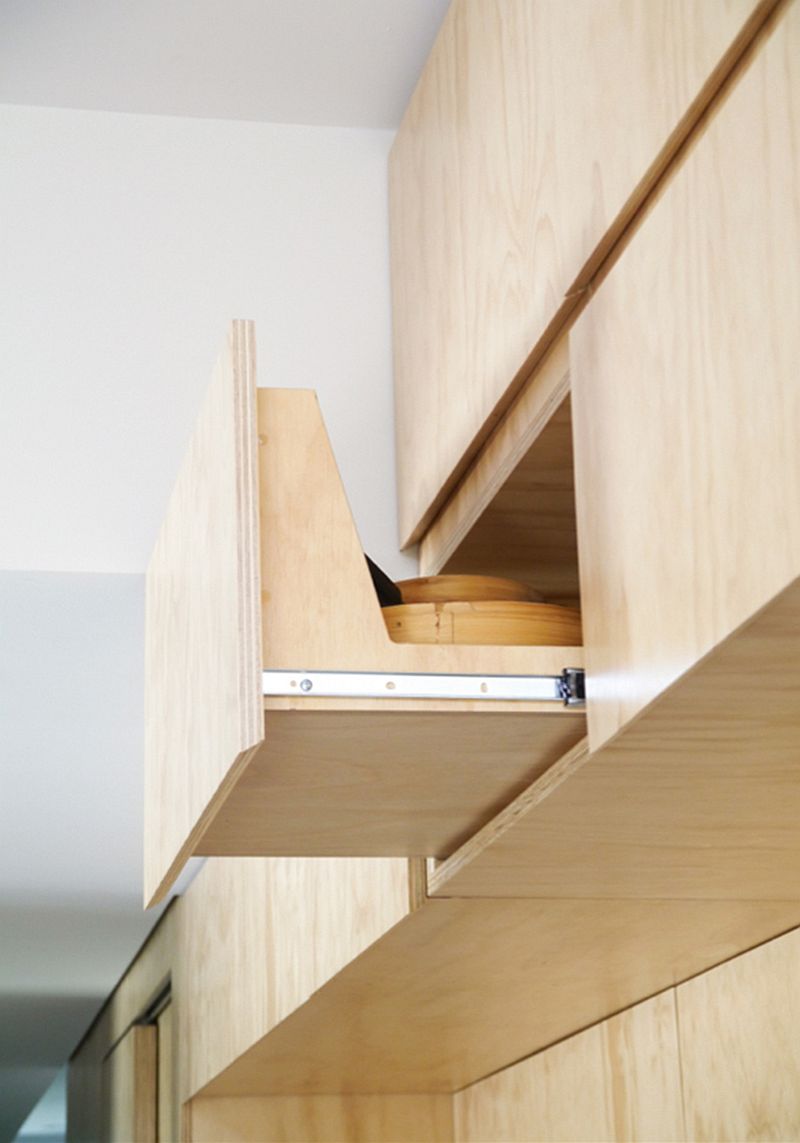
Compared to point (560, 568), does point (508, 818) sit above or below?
below

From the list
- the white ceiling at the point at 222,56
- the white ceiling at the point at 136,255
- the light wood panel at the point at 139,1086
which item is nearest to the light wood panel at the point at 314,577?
the white ceiling at the point at 136,255

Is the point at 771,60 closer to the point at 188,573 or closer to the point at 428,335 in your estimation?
the point at 188,573

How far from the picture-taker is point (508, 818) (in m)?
1.24

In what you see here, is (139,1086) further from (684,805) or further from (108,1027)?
(684,805)

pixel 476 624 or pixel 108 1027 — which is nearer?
pixel 476 624

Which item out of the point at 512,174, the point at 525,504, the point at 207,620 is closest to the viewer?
the point at 207,620

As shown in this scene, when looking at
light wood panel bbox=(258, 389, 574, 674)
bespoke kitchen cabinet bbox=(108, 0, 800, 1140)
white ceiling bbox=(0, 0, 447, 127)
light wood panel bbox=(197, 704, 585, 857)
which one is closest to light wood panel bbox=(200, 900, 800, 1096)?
bespoke kitchen cabinet bbox=(108, 0, 800, 1140)

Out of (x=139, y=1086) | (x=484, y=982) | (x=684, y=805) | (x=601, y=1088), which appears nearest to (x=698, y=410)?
(x=684, y=805)

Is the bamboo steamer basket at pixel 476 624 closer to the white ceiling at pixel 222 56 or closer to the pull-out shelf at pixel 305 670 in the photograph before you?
the pull-out shelf at pixel 305 670

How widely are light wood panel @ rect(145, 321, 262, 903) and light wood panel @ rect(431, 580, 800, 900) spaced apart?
0.22m

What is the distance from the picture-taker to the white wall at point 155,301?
5.87ft

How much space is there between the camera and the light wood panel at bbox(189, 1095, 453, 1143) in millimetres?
2848

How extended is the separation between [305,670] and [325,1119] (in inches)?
80.5

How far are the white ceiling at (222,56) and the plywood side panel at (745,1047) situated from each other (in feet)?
3.37
